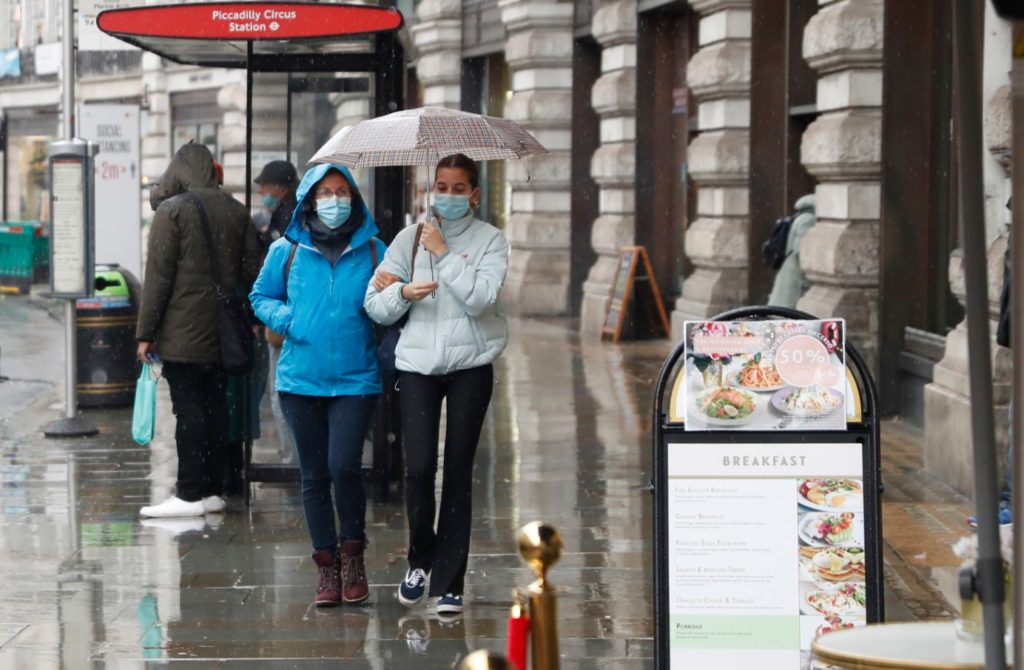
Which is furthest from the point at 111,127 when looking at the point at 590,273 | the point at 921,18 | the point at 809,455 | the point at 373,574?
the point at 809,455

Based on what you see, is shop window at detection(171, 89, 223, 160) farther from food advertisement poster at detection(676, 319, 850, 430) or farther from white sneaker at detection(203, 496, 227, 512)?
food advertisement poster at detection(676, 319, 850, 430)

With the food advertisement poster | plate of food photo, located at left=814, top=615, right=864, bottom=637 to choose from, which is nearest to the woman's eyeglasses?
the food advertisement poster

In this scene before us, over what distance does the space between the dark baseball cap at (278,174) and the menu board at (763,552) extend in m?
4.79

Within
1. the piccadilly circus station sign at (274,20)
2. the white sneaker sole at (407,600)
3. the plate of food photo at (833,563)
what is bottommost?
the white sneaker sole at (407,600)

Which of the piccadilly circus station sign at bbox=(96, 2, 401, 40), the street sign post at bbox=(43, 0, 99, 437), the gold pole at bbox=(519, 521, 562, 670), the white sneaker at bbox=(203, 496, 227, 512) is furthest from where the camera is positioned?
the street sign post at bbox=(43, 0, 99, 437)

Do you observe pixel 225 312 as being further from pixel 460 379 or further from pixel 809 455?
pixel 809 455

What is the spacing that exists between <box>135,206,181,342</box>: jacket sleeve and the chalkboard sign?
33.9 ft

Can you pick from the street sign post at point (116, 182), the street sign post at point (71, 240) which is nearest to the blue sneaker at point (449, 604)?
the street sign post at point (71, 240)

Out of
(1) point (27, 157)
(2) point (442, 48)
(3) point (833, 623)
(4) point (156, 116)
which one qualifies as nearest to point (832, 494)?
(3) point (833, 623)

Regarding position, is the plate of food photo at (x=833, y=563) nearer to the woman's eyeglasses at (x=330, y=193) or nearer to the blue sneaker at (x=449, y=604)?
the blue sneaker at (x=449, y=604)

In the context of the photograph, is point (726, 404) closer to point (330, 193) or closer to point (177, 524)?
point (330, 193)

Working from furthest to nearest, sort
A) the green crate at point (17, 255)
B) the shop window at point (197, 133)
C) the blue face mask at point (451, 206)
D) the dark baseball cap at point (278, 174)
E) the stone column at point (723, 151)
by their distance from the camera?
the shop window at point (197, 133)
the green crate at point (17, 255)
the stone column at point (723, 151)
the dark baseball cap at point (278, 174)
the blue face mask at point (451, 206)

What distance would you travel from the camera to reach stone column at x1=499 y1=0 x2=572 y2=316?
2223 centimetres

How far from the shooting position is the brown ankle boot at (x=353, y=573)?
23.0 ft
